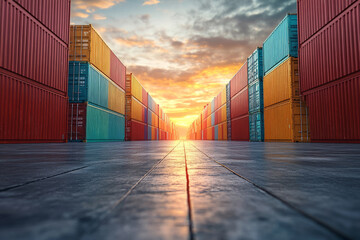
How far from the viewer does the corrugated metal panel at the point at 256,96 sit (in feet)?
73.5

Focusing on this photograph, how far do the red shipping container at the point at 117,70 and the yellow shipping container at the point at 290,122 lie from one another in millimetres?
16734

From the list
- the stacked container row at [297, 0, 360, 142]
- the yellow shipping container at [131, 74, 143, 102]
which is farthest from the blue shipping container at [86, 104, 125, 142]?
the stacked container row at [297, 0, 360, 142]

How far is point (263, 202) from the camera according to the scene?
127 cm

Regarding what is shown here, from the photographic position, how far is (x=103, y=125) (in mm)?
22266

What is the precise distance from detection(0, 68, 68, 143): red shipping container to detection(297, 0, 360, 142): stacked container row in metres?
16.9

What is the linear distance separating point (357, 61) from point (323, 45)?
3.07m

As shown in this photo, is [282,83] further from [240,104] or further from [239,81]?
[239,81]

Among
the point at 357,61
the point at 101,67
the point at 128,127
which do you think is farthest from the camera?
the point at 128,127

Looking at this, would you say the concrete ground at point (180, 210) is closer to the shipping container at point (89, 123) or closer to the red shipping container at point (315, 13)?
the red shipping container at point (315, 13)

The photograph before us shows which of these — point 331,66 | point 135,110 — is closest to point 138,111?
point 135,110

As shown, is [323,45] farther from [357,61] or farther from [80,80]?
→ [80,80]

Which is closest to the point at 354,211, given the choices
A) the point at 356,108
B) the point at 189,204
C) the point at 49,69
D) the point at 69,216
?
the point at 189,204

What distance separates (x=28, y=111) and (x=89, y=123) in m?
6.48

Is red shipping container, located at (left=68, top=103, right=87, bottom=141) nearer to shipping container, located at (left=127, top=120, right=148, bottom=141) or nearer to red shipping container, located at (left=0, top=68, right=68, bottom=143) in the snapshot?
red shipping container, located at (left=0, top=68, right=68, bottom=143)
